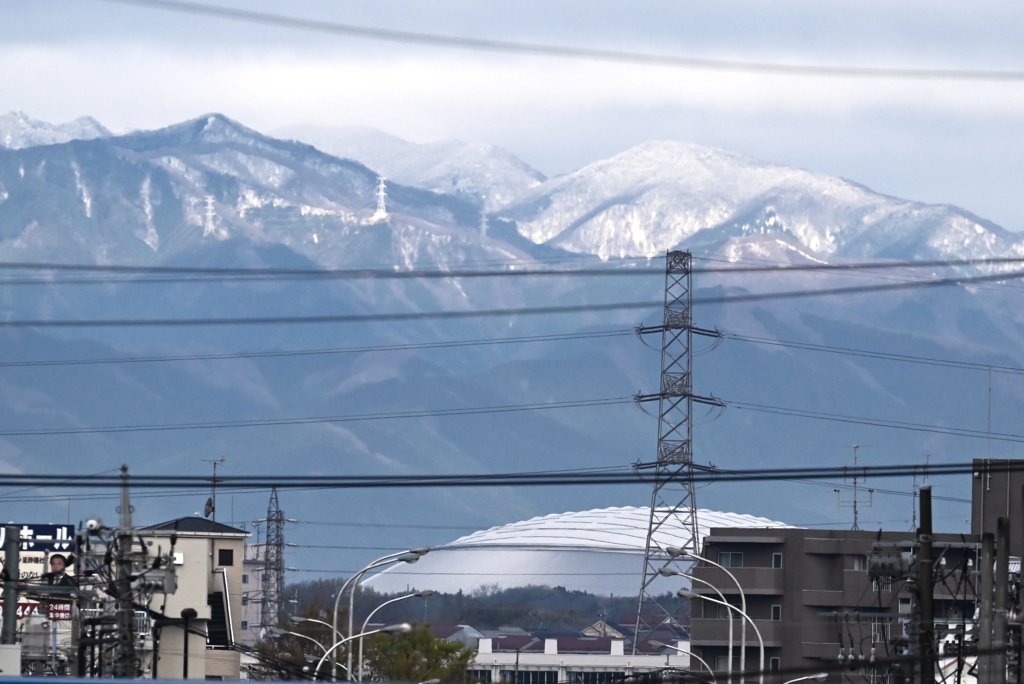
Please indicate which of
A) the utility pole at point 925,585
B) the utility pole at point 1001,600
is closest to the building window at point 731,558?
the utility pole at point 1001,600

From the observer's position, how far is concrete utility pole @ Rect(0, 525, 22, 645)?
37097 mm

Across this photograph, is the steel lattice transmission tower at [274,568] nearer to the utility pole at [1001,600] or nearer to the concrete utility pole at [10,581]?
the concrete utility pole at [10,581]

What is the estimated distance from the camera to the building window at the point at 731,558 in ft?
332

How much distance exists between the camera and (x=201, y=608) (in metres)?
60.7

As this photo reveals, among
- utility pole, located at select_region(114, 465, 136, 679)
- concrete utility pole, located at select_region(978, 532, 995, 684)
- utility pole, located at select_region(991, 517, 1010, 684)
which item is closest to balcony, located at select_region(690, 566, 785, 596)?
utility pole, located at select_region(991, 517, 1010, 684)

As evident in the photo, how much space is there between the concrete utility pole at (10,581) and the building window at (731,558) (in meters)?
64.6

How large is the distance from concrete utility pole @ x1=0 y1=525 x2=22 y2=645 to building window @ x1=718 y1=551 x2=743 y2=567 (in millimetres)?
64609

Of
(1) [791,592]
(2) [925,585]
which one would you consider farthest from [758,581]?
(2) [925,585]

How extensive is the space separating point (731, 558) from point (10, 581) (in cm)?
6978

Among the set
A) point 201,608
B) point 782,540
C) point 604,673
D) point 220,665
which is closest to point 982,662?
point 201,608

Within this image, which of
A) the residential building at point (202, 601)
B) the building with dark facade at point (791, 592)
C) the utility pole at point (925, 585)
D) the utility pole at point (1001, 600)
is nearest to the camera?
the utility pole at point (925, 585)

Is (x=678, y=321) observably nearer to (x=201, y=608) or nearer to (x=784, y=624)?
(x=784, y=624)

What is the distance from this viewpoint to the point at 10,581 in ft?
117

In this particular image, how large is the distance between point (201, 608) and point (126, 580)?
87.0ft
